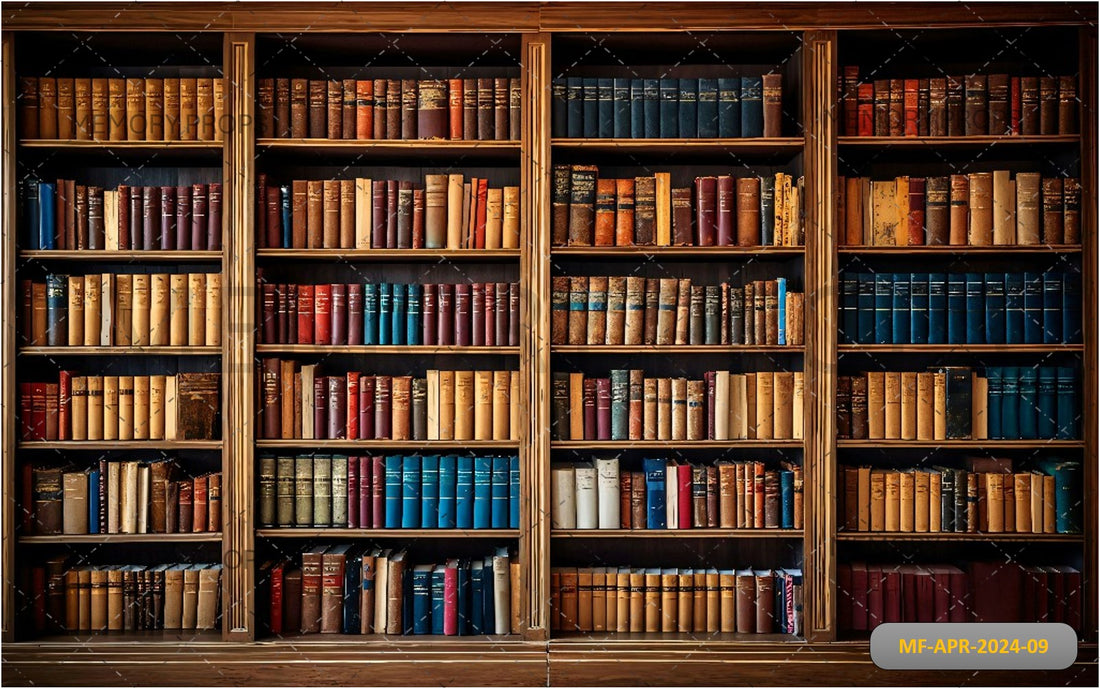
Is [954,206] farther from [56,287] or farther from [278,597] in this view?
[56,287]

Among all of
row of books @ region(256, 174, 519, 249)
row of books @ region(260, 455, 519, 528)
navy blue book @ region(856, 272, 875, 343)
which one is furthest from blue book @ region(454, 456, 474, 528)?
navy blue book @ region(856, 272, 875, 343)

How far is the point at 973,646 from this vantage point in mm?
2691

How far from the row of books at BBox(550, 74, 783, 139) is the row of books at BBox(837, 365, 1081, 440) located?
905 millimetres

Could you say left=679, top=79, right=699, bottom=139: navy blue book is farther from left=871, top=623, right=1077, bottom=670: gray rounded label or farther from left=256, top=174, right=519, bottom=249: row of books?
left=871, top=623, right=1077, bottom=670: gray rounded label

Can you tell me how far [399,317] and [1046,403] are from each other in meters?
2.08

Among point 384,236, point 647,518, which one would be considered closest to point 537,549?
point 647,518

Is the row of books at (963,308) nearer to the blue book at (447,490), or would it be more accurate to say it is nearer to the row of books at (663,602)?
the row of books at (663,602)

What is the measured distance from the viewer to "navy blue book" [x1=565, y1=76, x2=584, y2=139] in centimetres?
271

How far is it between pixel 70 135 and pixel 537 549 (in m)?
1.99

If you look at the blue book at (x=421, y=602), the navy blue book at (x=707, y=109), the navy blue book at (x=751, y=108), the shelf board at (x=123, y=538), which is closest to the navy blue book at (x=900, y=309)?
the navy blue book at (x=751, y=108)

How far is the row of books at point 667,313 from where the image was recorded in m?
2.71

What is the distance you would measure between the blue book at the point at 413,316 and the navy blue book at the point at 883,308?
1.46m

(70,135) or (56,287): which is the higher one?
(70,135)

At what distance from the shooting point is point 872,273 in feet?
9.09
